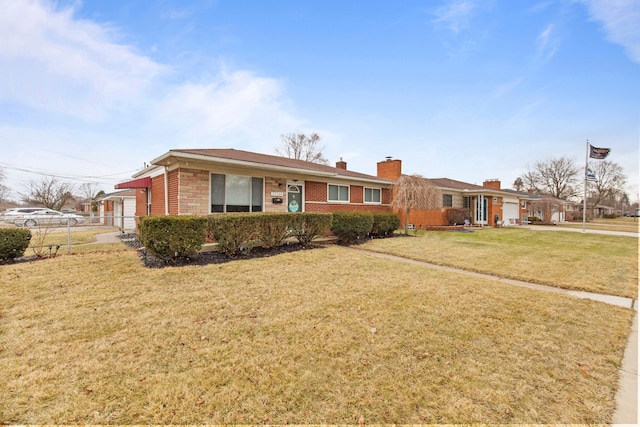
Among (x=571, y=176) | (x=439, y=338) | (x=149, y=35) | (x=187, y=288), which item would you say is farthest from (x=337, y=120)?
(x=571, y=176)

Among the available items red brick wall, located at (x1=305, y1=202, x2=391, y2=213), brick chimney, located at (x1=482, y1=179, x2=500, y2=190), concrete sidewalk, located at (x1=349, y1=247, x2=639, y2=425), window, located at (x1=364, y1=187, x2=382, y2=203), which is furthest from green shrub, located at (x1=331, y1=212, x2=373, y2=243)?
brick chimney, located at (x1=482, y1=179, x2=500, y2=190)

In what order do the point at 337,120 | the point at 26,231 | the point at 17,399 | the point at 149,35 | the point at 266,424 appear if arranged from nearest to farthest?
the point at 266,424 → the point at 17,399 → the point at 26,231 → the point at 149,35 → the point at 337,120

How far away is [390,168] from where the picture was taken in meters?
20.0

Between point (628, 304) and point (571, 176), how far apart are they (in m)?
61.7

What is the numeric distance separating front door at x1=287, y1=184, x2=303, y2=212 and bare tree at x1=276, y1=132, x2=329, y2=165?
26092 millimetres

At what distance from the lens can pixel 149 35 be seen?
32.6 ft

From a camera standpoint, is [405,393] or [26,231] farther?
[26,231]

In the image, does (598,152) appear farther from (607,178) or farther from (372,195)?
(607,178)

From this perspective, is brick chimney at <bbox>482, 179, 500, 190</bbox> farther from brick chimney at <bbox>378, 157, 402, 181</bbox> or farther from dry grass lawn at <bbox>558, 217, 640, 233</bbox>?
brick chimney at <bbox>378, 157, 402, 181</bbox>

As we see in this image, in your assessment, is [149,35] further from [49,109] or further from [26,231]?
[49,109]

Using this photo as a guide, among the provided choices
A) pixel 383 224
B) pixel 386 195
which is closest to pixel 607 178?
pixel 386 195

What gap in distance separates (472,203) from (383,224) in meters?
16.0

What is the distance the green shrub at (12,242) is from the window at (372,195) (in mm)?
14013

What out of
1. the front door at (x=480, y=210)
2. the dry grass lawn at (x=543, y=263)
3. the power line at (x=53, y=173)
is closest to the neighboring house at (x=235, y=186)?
the dry grass lawn at (x=543, y=263)
